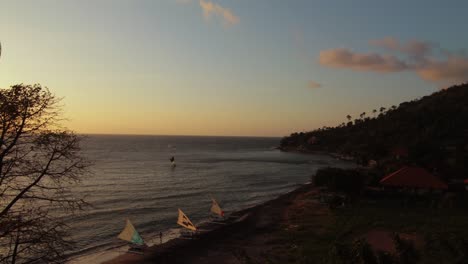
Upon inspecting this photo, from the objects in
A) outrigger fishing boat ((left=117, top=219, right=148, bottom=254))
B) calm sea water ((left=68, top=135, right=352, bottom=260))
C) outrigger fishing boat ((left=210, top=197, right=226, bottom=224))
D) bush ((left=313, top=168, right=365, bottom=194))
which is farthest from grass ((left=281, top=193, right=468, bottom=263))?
calm sea water ((left=68, top=135, right=352, bottom=260))

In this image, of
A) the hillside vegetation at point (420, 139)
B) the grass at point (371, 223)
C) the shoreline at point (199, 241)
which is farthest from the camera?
the hillside vegetation at point (420, 139)

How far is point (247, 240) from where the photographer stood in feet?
98.7

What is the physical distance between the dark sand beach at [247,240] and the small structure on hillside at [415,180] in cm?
791

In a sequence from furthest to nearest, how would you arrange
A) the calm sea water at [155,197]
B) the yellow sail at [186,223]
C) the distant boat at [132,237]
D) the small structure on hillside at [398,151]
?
the small structure on hillside at [398,151] < the calm sea water at [155,197] < the yellow sail at [186,223] < the distant boat at [132,237]

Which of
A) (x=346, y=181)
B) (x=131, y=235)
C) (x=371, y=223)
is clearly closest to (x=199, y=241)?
(x=131, y=235)

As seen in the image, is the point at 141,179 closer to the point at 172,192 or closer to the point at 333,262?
the point at 172,192

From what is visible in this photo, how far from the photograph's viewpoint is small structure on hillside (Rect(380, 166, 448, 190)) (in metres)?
36.0

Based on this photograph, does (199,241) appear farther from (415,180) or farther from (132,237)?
(415,180)

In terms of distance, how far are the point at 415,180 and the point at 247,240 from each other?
19.2 m

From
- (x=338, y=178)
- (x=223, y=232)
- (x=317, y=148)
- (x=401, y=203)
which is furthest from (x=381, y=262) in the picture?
(x=317, y=148)

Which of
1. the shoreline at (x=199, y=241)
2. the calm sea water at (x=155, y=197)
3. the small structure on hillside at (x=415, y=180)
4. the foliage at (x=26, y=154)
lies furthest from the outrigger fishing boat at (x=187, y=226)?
the foliage at (x=26, y=154)

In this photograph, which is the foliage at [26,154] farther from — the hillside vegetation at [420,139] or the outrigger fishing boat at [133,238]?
the hillside vegetation at [420,139]

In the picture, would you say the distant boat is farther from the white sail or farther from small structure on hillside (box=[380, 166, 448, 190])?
small structure on hillside (box=[380, 166, 448, 190])

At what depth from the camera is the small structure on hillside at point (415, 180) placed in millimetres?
35969
